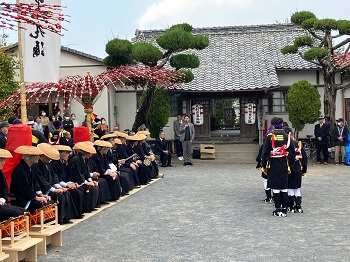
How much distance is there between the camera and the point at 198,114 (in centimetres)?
2116

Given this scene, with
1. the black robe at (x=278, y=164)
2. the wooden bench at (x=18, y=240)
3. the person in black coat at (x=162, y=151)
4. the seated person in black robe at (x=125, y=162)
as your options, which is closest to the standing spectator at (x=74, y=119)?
the person in black coat at (x=162, y=151)

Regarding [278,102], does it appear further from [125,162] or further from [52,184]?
[52,184]

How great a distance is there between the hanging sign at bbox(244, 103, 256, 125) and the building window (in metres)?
1.58

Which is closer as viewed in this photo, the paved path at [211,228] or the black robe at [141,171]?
the paved path at [211,228]

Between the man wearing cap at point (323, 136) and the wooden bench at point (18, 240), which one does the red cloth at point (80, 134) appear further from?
the man wearing cap at point (323, 136)

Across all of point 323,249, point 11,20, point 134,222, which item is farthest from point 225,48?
Result: point 11,20

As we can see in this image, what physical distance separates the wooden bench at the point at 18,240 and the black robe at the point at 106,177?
425 centimetres

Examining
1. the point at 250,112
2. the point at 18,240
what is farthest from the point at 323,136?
the point at 18,240

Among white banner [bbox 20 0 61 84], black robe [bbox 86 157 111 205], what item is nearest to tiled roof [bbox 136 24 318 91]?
black robe [bbox 86 157 111 205]

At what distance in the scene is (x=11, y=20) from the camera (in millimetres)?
4375

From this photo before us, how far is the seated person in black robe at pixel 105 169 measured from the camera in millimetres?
10635

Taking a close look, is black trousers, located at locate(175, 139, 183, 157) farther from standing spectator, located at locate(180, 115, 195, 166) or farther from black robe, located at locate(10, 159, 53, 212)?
black robe, located at locate(10, 159, 53, 212)

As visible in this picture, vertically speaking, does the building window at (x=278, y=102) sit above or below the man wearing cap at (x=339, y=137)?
above

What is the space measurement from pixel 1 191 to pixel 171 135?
52.1ft
